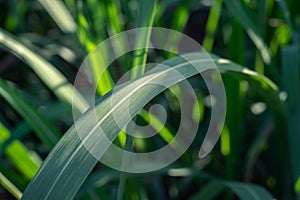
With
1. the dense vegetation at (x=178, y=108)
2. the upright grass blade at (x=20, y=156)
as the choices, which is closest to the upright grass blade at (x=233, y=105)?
the dense vegetation at (x=178, y=108)

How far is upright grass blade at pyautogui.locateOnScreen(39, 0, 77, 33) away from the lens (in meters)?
1.05

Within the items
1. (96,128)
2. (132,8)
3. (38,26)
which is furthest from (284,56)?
(38,26)

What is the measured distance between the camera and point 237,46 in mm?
1108

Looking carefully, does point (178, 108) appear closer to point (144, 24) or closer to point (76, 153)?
point (144, 24)

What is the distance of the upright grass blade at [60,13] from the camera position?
1046 mm

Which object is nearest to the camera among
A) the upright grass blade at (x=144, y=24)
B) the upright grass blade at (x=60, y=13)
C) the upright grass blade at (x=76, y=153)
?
the upright grass blade at (x=76, y=153)

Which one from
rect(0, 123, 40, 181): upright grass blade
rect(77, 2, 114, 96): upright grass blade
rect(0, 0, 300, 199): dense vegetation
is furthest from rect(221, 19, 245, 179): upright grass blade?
rect(0, 123, 40, 181): upright grass blade

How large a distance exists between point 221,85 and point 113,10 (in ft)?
0.76

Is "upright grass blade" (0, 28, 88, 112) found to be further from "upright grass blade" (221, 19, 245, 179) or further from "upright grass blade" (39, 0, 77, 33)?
"upright grass blade" (221, 19, 245, 179)

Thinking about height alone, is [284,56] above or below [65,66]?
below

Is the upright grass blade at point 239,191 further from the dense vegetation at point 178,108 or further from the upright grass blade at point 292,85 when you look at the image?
the upright grass blade at point 292,85

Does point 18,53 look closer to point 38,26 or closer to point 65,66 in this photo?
point 65,66

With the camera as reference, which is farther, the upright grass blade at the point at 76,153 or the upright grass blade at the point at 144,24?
the upright grass blade at the point at 144,24

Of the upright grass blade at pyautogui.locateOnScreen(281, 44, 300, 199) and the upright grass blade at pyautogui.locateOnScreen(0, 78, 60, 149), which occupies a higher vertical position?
the upright grass blade at pyautogui.locateOnScreen(0, 78, 60, 149)
